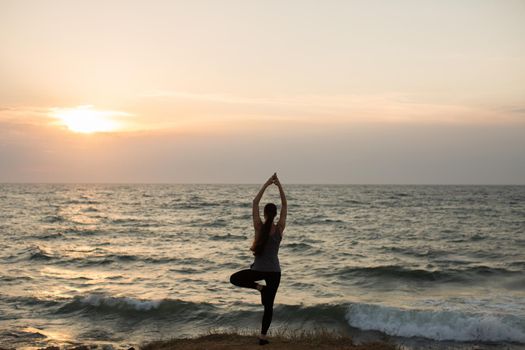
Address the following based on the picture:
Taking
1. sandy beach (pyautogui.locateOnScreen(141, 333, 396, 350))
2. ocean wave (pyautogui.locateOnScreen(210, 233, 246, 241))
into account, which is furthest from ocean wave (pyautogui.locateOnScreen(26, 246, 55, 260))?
sandy beach (pyautogui.locateOnScreen(141, 333, 396, 350))

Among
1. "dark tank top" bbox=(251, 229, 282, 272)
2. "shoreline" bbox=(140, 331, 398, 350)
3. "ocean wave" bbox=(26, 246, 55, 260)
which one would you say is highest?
"dark tank top" bbox=(251, 229, 282, 272)

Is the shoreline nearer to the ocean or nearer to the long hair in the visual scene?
the ocean

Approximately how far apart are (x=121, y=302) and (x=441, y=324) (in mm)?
9132

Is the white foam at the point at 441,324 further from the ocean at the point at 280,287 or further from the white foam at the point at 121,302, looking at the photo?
the white foam at the point at 121,302

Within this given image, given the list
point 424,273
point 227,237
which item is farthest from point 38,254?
point 424,273

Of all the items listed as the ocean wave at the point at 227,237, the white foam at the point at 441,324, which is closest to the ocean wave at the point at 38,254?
the ocean wave at the point at 227,237

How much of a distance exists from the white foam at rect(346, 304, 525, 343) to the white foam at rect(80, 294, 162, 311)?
577 centimetres

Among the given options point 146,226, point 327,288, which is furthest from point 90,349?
point 146,226

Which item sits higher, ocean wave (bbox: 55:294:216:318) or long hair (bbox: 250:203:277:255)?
long hair (bbox: 250:203:277:255)

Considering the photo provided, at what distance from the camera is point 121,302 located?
15336 millimetres

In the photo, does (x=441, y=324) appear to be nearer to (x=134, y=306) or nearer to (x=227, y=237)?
(x=134, y=306)

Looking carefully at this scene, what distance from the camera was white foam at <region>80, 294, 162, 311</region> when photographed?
15.0m

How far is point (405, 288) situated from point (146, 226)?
24856 millimetres

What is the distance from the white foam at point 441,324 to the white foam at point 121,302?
577 cm
